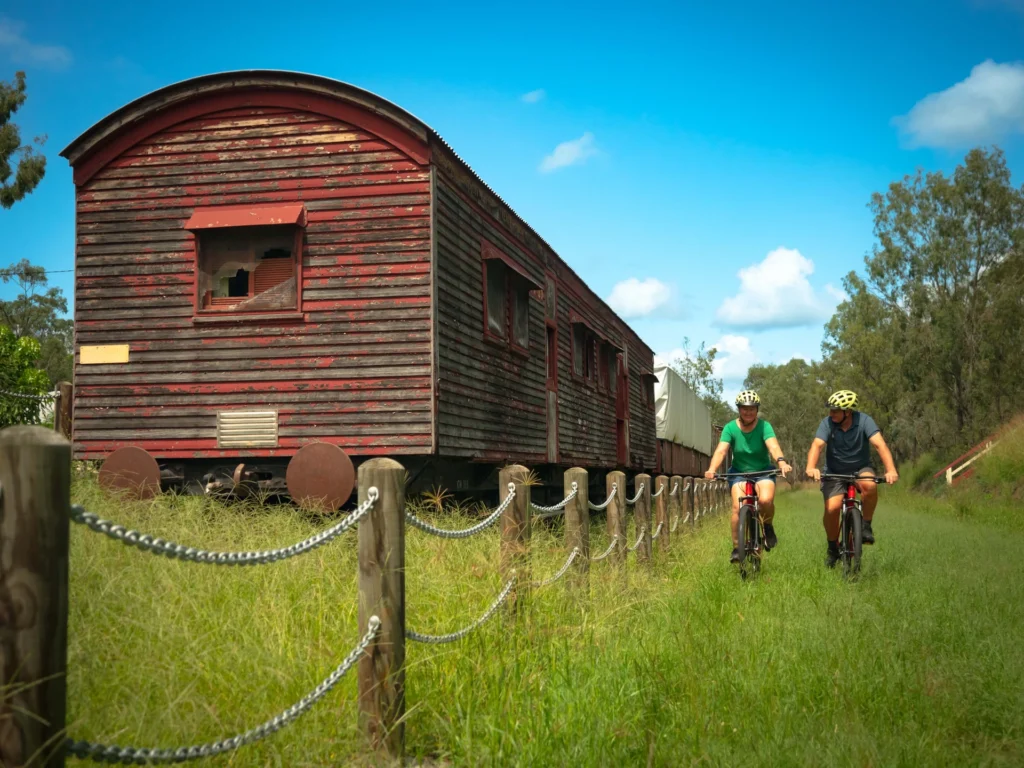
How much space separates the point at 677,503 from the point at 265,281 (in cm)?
589

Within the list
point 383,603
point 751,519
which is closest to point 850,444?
point 751,519

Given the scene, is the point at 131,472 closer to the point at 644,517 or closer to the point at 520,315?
the point at 644,517

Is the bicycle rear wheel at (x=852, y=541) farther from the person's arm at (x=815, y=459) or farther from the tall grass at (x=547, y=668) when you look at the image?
the tall grass at (x=547, y=668)

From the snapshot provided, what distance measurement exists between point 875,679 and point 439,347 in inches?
256

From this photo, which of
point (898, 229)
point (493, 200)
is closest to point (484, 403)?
point (493, 200)

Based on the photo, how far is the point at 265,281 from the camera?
10.3 metres

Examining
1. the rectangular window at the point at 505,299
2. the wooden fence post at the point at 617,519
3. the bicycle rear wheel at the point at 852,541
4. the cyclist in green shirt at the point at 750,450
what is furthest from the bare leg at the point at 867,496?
the rectangular window at the point at 505,299

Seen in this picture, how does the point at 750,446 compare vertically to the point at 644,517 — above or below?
above

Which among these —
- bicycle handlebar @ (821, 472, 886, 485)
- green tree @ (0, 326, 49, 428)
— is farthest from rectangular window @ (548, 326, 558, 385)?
green tree @ (0, 326, 49, 428)

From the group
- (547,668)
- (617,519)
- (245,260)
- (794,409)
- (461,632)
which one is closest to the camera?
(461,632)

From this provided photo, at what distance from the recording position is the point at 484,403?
38.5ft

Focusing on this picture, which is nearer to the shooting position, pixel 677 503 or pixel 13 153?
pixel 677 503

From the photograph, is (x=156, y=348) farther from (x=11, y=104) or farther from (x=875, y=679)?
(x=11, y=104)

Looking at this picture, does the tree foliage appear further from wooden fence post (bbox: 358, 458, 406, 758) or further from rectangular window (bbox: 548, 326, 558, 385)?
wooden fence post (bbox: 358, 458, 406, 758)
